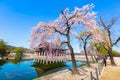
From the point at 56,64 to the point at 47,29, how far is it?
2068cm

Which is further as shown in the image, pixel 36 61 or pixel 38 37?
pixel 36 61

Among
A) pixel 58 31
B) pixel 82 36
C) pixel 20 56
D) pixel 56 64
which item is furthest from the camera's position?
pixel 20 56

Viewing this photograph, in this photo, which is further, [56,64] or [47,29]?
[56,64]

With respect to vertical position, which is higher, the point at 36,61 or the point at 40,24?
the point at 40,24

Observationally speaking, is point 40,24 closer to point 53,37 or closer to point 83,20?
point 53,37

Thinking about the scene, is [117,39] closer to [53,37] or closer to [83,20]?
[83,20]

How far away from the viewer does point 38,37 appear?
24.0 meters

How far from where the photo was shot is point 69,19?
23266 millimetres

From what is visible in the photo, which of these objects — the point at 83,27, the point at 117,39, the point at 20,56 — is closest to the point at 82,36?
the point at 117,39

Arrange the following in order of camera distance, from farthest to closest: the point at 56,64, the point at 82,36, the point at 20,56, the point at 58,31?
the point at 20,56 → the point at 56,64 → the point at 82,36 → the point at 58,31

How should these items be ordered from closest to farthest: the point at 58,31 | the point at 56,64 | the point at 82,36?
the point at 58,31, the point at 82,36, the point at 56,64

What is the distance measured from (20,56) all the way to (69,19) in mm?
73615

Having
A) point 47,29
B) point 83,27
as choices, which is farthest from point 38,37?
point 83,27

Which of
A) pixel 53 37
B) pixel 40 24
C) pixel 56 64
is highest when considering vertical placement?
pixel 40 24
